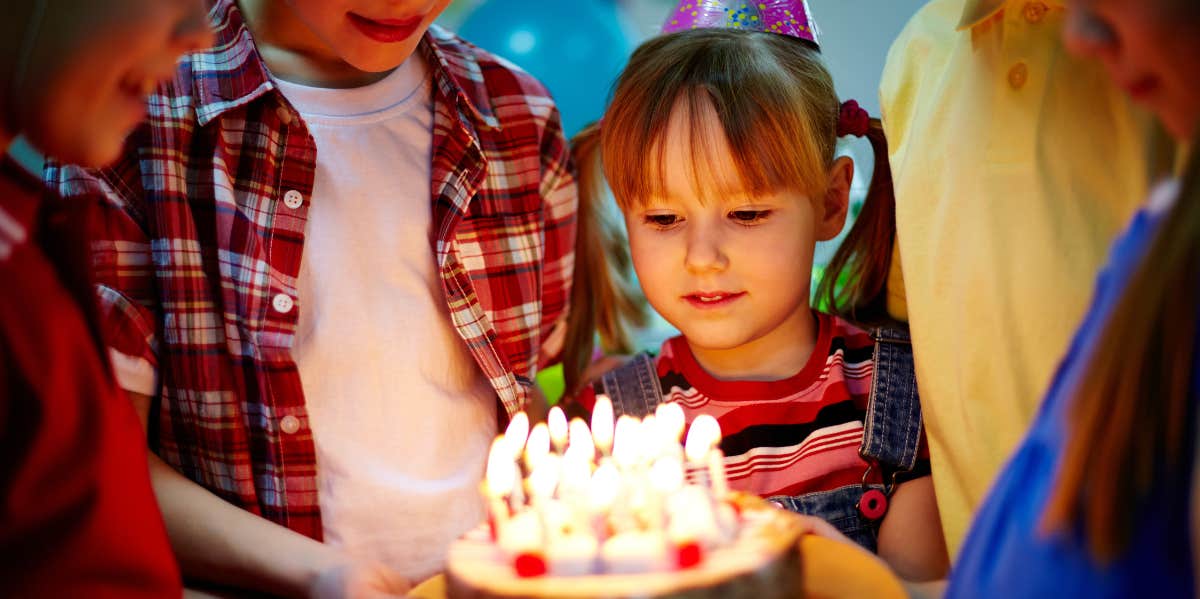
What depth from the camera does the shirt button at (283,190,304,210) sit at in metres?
1.33

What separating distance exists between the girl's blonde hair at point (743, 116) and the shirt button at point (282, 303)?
0.46m

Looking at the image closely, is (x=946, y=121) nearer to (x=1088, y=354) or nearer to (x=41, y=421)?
(x=1088, y=354)

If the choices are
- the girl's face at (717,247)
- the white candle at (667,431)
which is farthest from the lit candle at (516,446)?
the girl's face at (717,247)

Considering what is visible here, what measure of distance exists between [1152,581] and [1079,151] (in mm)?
569

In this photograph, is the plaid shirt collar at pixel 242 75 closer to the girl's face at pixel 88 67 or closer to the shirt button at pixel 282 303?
the shirt button at pixel 282 303

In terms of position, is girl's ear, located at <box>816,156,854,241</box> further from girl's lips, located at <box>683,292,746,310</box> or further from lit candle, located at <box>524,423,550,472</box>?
lit candle, located at <box>524,423,550,472</box>

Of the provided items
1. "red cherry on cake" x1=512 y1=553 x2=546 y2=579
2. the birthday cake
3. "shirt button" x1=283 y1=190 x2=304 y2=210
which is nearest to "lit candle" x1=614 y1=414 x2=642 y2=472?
the birthday cake

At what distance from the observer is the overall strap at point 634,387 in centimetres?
152

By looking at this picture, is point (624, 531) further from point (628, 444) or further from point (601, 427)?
point (601, 427)

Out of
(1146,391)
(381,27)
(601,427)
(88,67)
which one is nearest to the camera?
(1146,391)

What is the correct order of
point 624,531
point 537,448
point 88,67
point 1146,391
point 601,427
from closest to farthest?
point 1146,391 → point 88,67 → point 624,531 → point 537,448 → point 601,427

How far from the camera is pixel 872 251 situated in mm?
1572

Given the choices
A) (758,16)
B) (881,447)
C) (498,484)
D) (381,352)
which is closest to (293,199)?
(381,352)

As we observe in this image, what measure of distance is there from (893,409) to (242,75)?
928mm
